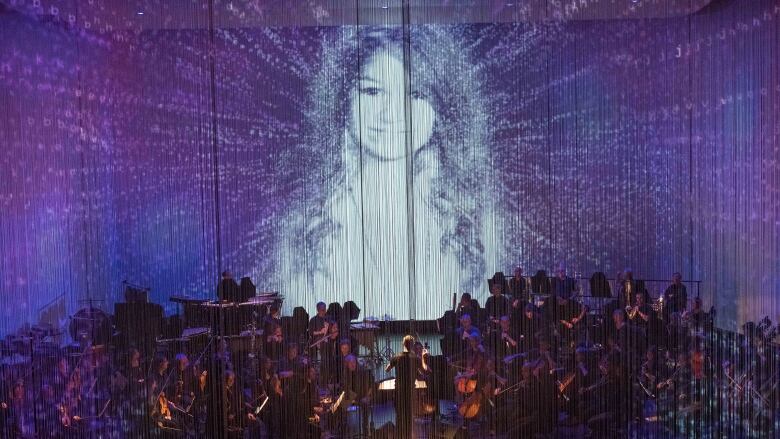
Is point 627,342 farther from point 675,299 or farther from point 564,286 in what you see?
point 564,286

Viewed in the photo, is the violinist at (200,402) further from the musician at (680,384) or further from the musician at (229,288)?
the musician at (680,384)

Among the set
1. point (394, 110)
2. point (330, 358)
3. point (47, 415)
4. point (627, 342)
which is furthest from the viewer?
point (394, 110)

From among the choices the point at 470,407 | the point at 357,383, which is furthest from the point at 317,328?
the point at 470,407

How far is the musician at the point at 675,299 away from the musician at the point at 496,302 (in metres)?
1.31

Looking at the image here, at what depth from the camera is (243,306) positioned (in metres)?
6.44

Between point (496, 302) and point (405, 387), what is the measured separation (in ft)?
3.92

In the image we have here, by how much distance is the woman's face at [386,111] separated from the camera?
684cm

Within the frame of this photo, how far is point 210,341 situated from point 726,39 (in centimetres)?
496

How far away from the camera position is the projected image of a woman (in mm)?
6484

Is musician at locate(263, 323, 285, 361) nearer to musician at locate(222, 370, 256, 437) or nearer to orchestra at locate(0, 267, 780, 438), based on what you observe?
orchestra at locate(0, 267, 780, 438)

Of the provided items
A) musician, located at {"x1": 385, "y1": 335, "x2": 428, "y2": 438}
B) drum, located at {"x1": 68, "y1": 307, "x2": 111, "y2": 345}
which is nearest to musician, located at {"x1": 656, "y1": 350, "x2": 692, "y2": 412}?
musician, located at {"x1": 385, "y1": 335, "x2": 428, "y2": 438}

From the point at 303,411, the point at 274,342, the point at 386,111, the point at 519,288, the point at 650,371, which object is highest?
the point at 386,111

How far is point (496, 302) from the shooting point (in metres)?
6.48

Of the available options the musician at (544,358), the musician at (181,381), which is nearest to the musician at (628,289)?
the musician at (544,358)
